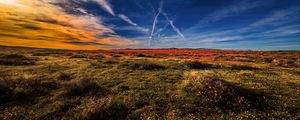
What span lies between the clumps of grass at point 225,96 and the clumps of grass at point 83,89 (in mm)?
6529

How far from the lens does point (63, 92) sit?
14281 mm

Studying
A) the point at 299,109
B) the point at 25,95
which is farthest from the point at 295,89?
the point at 25,95

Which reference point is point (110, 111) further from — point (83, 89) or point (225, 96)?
point (225, 96)

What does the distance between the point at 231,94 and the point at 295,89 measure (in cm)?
757

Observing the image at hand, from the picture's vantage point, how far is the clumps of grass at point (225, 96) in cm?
Answer: 1216

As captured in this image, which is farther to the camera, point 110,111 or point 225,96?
point 225,96

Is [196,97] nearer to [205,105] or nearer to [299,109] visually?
[205,105]

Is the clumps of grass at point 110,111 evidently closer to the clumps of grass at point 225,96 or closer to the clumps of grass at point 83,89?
the clumps of grass at point 83,89

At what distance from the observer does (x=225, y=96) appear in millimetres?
13117

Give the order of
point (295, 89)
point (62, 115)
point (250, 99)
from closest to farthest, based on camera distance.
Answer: point (62, 115) < point (250, 99) < point (295, 89)

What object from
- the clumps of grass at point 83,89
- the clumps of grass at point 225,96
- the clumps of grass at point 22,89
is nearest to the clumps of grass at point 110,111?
the clumps of grass at point 83,89

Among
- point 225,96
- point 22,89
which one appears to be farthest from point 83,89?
point 225,96

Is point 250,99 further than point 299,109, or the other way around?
point 250,99

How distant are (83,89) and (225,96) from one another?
1026 centimetres
